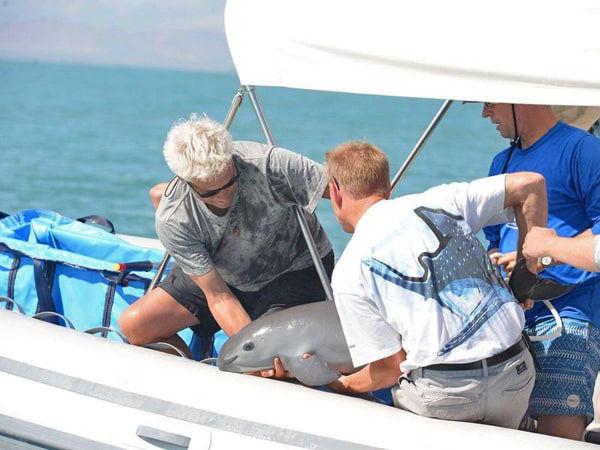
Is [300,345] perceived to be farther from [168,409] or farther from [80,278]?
[80,278]

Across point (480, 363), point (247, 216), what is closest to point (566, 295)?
point (480, 363)

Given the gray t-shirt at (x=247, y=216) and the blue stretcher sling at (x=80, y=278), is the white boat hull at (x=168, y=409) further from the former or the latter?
the blue stretcher sling at (x=80, y=278)

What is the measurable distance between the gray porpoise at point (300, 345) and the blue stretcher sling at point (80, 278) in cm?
92

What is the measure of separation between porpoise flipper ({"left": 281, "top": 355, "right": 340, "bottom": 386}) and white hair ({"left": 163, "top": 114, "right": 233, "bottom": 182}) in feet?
2.03

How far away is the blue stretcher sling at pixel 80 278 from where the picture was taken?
3.84 meters

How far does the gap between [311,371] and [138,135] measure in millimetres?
26093

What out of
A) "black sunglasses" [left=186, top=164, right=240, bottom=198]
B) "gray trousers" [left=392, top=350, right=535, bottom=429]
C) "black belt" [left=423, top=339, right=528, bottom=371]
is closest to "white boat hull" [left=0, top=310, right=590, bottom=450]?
"gray trousers" [left=392, top=350, right=535, bottom=429]

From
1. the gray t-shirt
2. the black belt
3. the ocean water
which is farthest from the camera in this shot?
the ocean water

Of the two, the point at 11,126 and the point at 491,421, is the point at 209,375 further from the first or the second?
the point at 11,126

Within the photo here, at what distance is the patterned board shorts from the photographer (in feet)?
8.87

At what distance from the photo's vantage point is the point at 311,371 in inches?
107

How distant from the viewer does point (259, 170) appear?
3.16 metres

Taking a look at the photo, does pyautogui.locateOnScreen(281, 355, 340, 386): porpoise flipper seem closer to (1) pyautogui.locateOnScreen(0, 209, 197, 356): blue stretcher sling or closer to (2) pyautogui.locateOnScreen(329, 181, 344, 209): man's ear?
(2) pyautogui.locateOnScreen(329, 181, 344, 209): man's ear

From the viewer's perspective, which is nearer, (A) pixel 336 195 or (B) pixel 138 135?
(A) pixel 336 195
